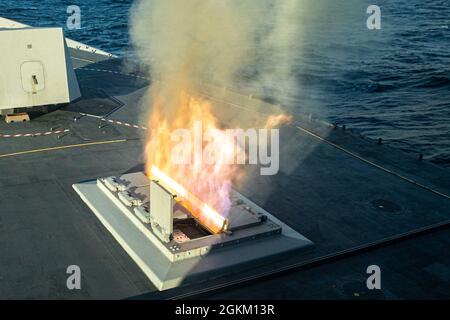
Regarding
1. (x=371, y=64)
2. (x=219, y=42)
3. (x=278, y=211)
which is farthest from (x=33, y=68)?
(x=371, y=64)

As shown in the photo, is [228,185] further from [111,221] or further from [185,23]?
[185,23]

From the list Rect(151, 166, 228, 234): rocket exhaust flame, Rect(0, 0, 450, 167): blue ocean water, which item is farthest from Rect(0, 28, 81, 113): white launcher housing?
Rect(0, 0, 450, 167): blue ocean water

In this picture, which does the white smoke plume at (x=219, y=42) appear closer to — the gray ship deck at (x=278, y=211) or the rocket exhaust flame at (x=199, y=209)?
the gray ship deck at (x=278, y=211)

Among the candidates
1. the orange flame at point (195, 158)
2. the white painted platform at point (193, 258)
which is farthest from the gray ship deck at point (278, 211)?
the orange flame at point (195, 158)

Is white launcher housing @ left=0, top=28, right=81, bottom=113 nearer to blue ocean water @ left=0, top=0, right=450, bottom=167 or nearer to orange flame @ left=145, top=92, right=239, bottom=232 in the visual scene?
orange flame @ left=145, top=92, right=239, bottom=232
